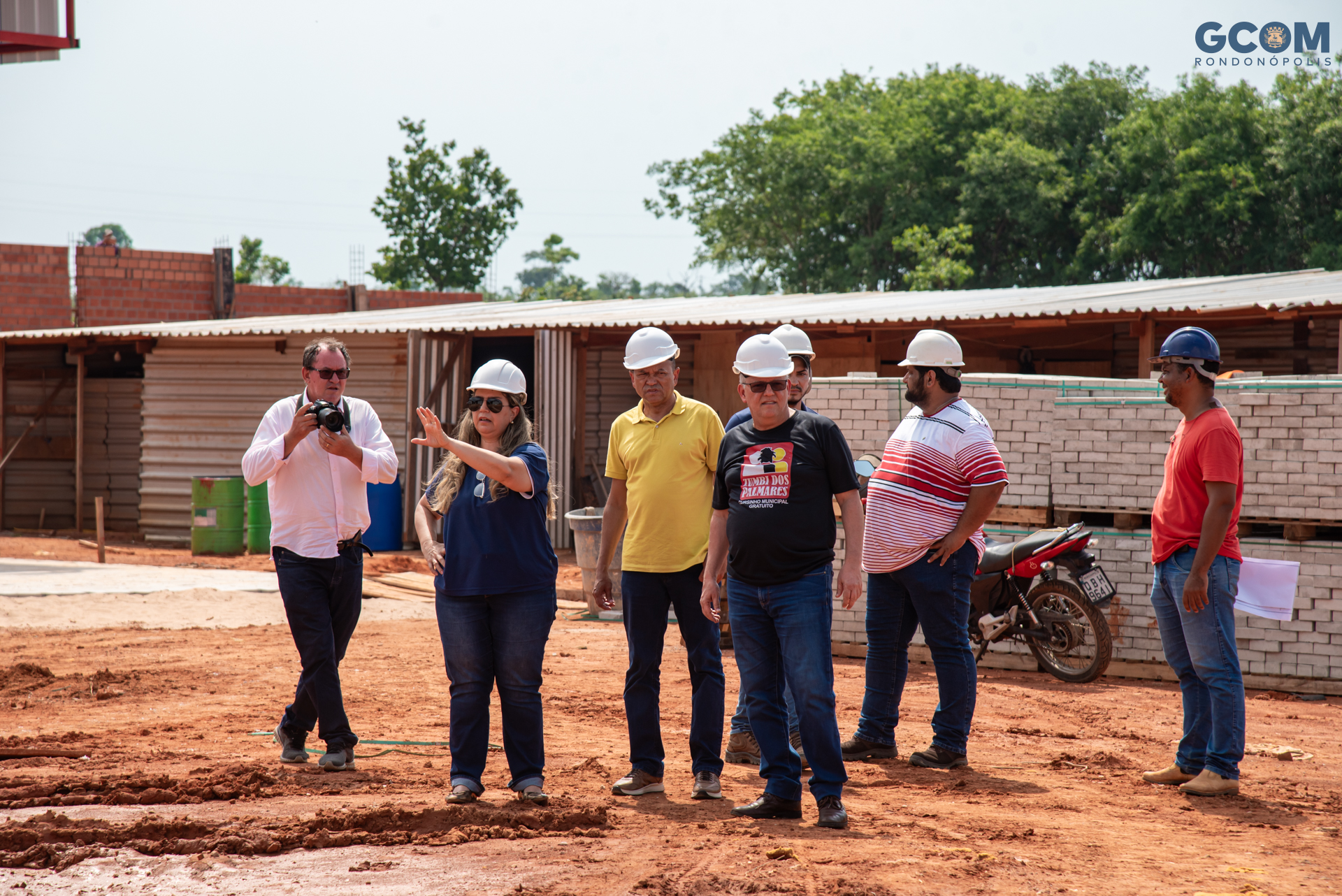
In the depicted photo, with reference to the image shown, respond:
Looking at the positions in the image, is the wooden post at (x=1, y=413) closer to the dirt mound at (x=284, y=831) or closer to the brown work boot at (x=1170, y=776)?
the dirt mound at (x=284, y=831)

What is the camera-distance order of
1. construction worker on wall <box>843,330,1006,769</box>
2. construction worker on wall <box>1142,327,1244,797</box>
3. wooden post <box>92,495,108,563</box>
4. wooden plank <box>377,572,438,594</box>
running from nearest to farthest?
construction worker on wall <box>1142,327,1244,797</box>, construction worker on wall <box>843,330,1006,769</box>, wooden plank <box>377,572,438,594</box>, wooden post <box>92,495,108,563</box>

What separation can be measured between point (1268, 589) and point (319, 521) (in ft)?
16.4

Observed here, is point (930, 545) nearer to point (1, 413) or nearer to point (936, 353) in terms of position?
point (936, 353)

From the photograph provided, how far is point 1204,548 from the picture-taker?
5.00m

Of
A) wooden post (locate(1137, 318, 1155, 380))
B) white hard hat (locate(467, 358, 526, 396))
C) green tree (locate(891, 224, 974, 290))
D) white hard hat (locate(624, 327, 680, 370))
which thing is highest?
green tree (locate(891, 224, 974, 290))

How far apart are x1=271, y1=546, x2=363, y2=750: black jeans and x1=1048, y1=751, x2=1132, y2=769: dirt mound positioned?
11.1 feet

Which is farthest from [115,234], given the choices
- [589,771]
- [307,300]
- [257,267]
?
[589,771]

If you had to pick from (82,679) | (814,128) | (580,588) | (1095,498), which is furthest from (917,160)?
(82,679)

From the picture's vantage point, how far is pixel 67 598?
35.7 feet

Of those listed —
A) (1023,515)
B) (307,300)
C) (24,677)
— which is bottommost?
(24,677)

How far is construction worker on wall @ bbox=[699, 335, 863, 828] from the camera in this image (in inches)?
179

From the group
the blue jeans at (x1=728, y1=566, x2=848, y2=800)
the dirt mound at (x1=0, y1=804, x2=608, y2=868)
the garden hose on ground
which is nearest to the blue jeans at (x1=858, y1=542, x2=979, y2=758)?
the blue jeans at (x1=728, y1=566, x2=848, y2=800)

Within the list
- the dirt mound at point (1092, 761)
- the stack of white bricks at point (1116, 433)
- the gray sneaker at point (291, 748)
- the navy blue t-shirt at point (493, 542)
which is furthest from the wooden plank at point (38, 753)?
the stack of white bricks at point (1116, 433)

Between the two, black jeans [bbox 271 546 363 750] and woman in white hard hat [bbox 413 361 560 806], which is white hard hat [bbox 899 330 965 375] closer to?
Result: woman in white hard hat [bbox 413 361 560 806]
